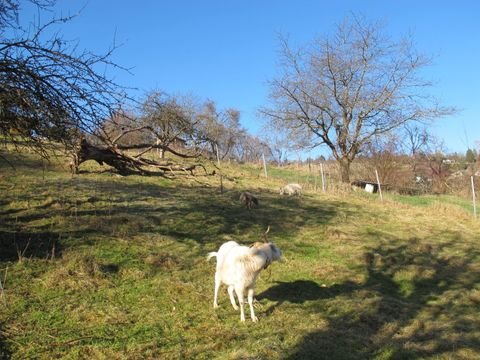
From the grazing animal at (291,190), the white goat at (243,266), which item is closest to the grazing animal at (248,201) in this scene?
the grazing animal at (291,190)

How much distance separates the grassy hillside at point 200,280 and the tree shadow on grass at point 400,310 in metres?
0.03

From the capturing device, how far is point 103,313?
6531mm

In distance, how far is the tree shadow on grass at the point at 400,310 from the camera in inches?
239

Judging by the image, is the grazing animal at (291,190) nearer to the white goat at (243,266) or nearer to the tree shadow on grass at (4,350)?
the white goat at (243,266)

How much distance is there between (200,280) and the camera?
853 centimetres

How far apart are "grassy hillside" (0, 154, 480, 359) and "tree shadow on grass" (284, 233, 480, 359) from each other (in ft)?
0.10

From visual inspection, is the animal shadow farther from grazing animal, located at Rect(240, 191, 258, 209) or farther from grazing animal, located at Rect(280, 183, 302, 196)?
grazing animal, located at Rect(280, 183, 302, 196)

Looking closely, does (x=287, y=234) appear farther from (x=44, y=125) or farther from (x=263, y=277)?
(x=44, y=125)

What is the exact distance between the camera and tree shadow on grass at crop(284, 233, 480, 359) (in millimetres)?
6082

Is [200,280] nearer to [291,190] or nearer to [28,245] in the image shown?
[28,245]

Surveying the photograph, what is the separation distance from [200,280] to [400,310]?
3394 millimetres

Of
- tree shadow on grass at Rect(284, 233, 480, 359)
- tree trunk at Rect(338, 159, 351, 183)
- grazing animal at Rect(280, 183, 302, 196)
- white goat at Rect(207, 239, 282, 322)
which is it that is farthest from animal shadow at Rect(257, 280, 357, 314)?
tree trunk at Rect(338, 159, 351, 183)

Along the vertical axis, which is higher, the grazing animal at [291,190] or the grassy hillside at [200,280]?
the grazing animal at [291,190]

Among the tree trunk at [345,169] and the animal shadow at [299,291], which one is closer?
the animal shadow at [299,291]
